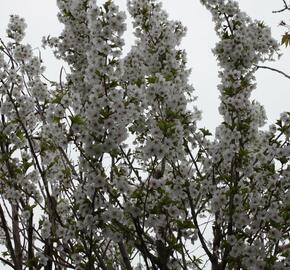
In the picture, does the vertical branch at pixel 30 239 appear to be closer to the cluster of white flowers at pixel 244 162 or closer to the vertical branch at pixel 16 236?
the vertical branch at pixel 16 236

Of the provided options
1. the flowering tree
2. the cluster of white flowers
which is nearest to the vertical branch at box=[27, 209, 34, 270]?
the flowering tree

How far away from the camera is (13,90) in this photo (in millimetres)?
5777

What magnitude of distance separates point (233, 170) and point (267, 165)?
0.35 m

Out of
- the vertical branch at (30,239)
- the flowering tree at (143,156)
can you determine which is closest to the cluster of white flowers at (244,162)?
the flowering tree at (143,156)

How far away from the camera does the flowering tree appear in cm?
465

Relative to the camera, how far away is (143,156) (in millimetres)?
5184

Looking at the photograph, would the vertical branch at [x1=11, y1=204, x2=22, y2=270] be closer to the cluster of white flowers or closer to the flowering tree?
the flowering tree

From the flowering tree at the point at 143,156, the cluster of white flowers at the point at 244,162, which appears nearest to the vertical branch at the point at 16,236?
the flowering tree at the point at 143,156

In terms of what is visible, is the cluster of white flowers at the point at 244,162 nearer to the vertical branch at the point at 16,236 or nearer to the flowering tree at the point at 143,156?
the flowering tree at the point at 143,156

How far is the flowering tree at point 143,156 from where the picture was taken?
183 inches

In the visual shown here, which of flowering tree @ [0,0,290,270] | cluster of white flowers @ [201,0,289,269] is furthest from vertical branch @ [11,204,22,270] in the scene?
→ cluster of white flowers @ [201,0,289,269]

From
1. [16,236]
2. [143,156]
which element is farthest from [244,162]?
[16,236]

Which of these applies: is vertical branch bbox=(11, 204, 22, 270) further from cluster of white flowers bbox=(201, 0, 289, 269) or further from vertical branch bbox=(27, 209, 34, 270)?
cluster of white flowers bbox=(201, 0, 289, 269)

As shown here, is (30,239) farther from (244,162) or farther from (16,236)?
(244,162)
